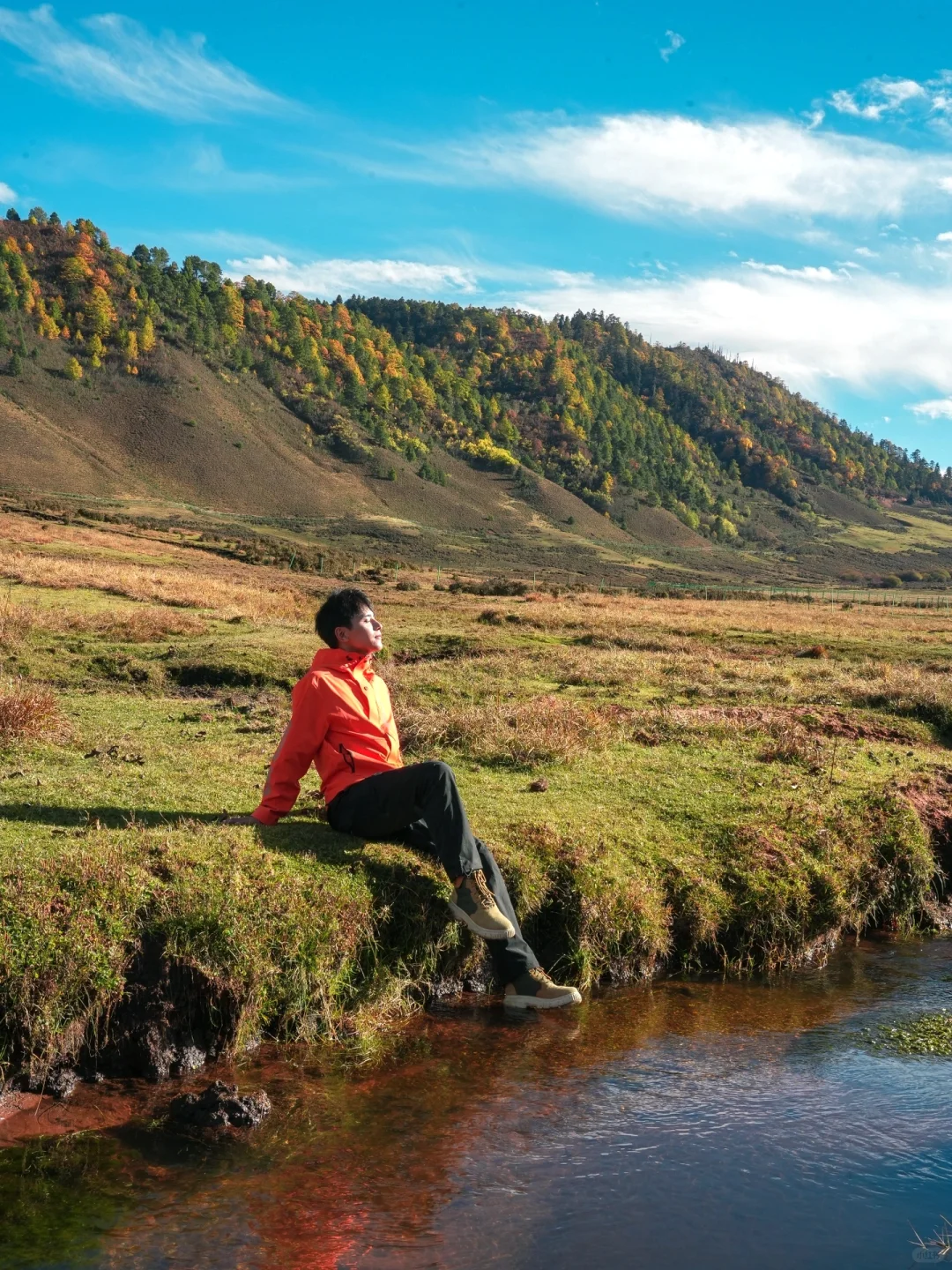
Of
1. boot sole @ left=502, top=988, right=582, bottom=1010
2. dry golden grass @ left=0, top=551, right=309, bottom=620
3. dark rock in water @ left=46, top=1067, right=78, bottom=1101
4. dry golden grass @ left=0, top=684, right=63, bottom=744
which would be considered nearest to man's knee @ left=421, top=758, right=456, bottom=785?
boot sole @ left=502, top=988, right=582, bottom=1010

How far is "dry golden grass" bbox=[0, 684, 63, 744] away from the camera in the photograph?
1100 cm

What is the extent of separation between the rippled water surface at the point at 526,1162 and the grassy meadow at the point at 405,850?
579mm

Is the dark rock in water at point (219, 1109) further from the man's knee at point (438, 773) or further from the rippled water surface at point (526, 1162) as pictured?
the man's knee at point (438, 773)

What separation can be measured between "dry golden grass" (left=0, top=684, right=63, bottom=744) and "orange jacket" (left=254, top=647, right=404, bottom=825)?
162 inches

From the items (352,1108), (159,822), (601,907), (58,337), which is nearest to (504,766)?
(601,907)

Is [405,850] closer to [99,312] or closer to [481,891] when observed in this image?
[481,891]

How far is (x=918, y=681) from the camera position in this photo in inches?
741

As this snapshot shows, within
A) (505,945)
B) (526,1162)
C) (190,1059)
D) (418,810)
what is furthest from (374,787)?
(526,1162)

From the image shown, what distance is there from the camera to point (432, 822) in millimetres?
7473

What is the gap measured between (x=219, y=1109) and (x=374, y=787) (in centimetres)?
257

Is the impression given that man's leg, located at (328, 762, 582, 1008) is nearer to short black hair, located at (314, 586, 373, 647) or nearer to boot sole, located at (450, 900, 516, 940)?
boot sole, located at (450, 900, 516, 940)

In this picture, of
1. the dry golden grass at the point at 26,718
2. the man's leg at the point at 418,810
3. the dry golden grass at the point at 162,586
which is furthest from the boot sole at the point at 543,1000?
the dry golden grass at the point at 162,586

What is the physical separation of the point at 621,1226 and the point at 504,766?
6868mm

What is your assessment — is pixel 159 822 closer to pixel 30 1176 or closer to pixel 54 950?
pixel 54 950
